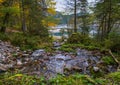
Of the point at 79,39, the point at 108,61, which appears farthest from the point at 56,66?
the point at 79,39

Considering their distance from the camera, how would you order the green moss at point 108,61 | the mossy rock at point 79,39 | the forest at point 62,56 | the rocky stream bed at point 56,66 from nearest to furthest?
the forest at point 62,56 < the rocky stream bed at point 56,66 < the green moss at point 108,61 < the mossy rock at point 79,39

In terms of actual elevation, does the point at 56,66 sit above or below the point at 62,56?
above

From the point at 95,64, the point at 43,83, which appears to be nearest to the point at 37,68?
the point at 43,83

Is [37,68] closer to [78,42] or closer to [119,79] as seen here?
[119,79]

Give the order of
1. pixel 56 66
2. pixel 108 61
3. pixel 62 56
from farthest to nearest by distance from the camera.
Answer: pixel 62 56
pixel 108 61
pixel 56 66

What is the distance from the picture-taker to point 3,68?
24.5ft

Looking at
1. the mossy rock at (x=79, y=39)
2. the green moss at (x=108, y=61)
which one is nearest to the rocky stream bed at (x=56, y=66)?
the green moss at (x=108, y=61)

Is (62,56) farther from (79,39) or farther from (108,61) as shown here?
(79,39)

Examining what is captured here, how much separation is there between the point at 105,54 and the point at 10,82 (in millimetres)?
6757

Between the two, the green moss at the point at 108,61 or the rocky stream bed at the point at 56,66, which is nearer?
the rocky stream bed at the point at 56,66

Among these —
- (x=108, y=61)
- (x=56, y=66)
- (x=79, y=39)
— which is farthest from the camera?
(x=79, y=39)

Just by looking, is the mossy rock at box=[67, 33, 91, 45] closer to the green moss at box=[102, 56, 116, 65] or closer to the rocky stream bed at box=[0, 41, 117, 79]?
the rocky stream bed at box=[0, 41, 117, 79]

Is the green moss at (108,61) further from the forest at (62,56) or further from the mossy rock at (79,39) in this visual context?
the mossy rock at (79,39)

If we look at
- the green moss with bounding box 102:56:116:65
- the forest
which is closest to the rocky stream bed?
the forest
